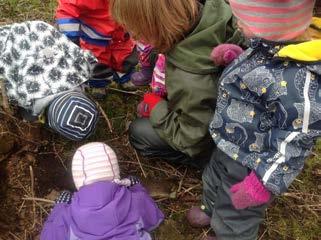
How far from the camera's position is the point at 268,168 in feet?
6.10

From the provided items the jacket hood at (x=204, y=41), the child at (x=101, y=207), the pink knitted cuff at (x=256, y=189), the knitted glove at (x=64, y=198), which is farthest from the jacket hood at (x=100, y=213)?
the jacket hood at (x=204, y=41)

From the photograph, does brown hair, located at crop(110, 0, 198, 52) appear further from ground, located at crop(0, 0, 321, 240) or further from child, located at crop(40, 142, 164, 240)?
ground, located at crop(0, 0, 321, 240)

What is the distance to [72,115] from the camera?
7.75ft

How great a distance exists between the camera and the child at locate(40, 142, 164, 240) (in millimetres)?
2094

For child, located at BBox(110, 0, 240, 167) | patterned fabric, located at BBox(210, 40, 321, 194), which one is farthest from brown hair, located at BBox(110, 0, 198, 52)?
patterned fabric, located at BBox(210, 40, 321, 194)

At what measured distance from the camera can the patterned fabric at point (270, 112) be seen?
1752 millimetres

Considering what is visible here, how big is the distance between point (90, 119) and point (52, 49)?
0.44 m

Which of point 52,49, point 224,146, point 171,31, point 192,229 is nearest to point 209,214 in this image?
point 192,229

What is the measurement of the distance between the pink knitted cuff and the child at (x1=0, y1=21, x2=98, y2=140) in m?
0.89

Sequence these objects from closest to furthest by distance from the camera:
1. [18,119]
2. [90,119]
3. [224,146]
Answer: [224,146] < [90,119] < [18,119]

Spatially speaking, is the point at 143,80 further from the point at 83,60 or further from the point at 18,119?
the point at 18,119

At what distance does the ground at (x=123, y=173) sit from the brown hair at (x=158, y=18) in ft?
2.77

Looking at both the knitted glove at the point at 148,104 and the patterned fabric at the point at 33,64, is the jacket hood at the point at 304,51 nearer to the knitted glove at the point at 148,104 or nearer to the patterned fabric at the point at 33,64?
the knitted glove at the point at 148,104

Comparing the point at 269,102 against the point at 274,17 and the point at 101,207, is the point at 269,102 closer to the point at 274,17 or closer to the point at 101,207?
the point at 274,17
